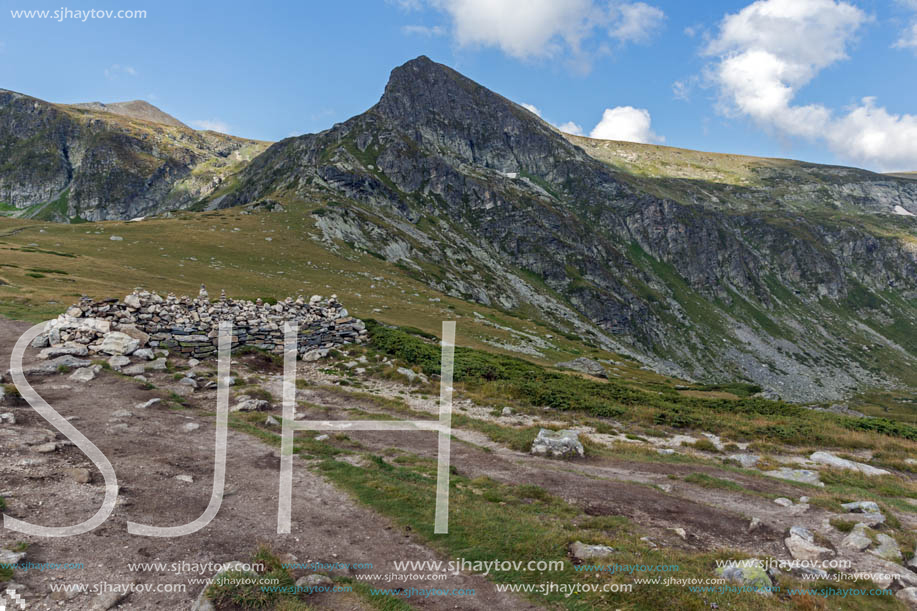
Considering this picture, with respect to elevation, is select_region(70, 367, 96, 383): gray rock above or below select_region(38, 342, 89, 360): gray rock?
below

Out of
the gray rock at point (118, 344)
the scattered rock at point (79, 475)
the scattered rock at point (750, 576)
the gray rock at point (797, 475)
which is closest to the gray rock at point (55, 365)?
the gray rock at point (118, 344)

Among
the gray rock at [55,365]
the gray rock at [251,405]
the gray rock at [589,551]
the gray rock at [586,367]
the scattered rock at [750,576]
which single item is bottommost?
the gray rock at [586,367]

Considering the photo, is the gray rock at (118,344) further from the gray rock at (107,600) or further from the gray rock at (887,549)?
the gray rock at (887,549)

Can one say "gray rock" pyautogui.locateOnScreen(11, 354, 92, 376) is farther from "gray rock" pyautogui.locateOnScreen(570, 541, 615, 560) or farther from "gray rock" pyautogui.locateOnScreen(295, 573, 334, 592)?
"gray rock" pyautogui.locateOnScreen(570, 541, 615, 560)

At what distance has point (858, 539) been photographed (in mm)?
10836

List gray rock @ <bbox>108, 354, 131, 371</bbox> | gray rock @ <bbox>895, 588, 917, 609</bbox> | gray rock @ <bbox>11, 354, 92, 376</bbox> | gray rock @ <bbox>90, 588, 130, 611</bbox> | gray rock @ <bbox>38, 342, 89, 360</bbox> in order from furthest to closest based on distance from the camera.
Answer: gray rock @ <bbox>108, 354, 131, 371</bbox>, gray rock @ <bbox>38, 342, 89, 360</bbox>, gray rock @ <bbox>11, 354, 92, 376</bbox>, gray rock @ <bbox>895, 588, 917, 609</bbox>, gray rock @ <bbox>90, 588, 130, 611</bbox>

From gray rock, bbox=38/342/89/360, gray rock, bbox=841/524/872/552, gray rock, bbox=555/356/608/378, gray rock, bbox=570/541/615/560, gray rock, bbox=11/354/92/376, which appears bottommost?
gray rock, bbox=555/356/608/378

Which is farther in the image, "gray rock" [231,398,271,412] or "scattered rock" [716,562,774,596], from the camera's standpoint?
"gray rock" [231,398,271,412]

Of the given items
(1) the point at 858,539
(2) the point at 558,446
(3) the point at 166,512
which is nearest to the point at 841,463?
(1) the point at 858,539

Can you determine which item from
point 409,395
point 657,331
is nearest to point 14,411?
point 409,395

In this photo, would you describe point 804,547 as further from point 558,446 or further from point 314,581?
point 314,581

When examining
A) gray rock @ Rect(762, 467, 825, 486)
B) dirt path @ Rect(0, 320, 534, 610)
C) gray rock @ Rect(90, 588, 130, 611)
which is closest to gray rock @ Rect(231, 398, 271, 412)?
dirt path @ Rect(0, 320, 534, 610)

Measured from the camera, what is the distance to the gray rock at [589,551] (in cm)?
948

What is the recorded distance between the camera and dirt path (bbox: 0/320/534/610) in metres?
7.62
